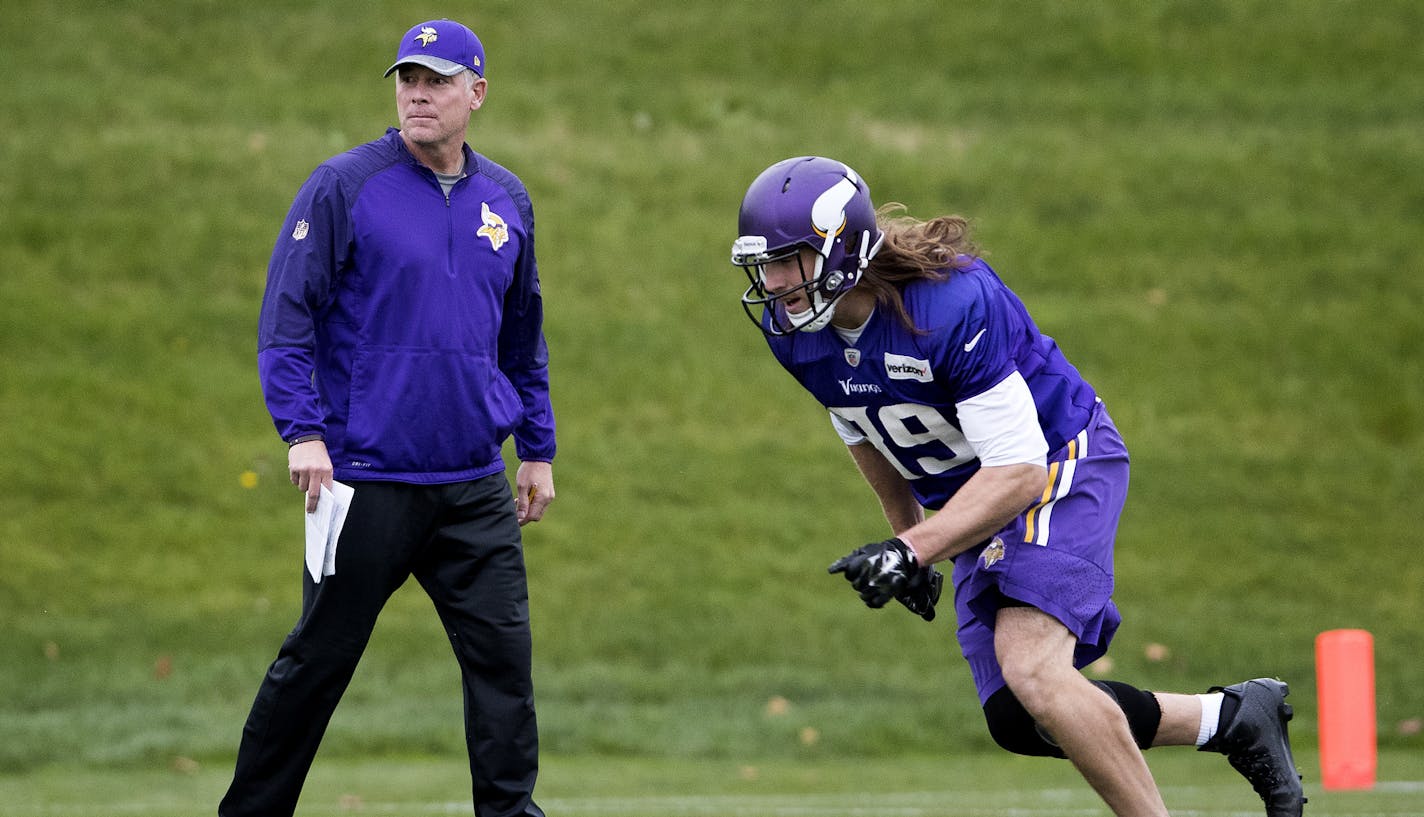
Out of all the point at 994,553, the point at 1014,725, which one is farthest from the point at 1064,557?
the point at 1014,725

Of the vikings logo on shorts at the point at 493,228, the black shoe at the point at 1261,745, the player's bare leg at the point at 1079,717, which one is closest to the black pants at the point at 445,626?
the vikings logo on shorts at the point at 493,228

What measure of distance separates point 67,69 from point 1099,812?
11.4 m

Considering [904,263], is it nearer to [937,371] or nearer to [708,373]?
[937,371]

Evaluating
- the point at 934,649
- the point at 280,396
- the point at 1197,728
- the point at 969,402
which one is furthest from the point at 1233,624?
the point at 280,396

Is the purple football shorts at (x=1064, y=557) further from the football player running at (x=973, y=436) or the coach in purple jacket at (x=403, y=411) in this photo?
the coach in purple jacket at (x=403, y=411)

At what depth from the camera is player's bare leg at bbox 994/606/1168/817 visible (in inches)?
166

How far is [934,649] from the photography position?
411 inches

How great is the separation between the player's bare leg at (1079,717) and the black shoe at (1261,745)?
1.87ft

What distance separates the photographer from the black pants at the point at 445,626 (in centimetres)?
466

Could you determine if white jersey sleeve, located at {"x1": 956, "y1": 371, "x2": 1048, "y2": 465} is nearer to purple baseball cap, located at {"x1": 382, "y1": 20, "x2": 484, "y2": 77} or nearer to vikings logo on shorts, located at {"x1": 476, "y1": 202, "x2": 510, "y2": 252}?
vikings logo on shorts, located at {"x1": 476, "y1": 202, "x2": 510, "y2": 252}

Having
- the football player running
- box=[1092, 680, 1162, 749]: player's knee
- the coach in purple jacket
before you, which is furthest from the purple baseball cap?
box=[1092, 680, 1162, 749]: player's knee

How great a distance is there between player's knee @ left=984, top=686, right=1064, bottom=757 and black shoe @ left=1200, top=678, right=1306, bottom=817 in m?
0.51

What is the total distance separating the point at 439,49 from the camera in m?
4.77

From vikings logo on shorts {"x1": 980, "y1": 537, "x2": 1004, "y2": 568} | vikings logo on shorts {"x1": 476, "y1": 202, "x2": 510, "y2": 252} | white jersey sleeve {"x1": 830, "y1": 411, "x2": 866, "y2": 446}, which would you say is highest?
vikings logo on shorts {"x1": 476, "y1": 202, "x2": 510, "y2": 252}
